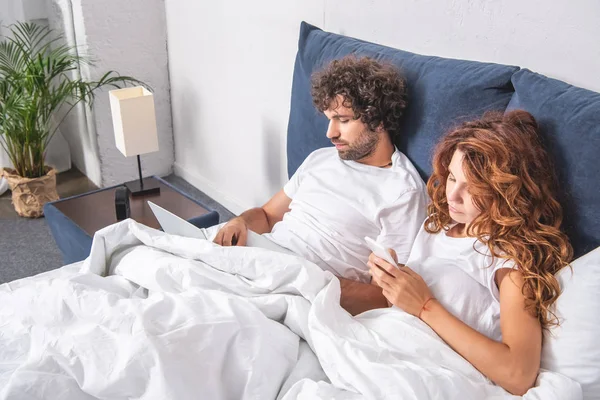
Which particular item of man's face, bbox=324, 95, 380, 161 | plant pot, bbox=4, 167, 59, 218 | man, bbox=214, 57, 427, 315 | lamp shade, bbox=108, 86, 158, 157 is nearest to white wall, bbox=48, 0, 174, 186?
plant pot, bbox=4, 167, 59, 218

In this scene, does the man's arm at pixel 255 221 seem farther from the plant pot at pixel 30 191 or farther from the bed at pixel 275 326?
the plant pot at pixel 30 191

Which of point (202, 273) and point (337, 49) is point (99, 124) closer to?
point (337, 49)

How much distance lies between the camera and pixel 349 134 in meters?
1.80

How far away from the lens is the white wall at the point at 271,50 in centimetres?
157

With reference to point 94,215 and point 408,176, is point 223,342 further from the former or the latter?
point 94,215

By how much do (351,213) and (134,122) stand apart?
1268 mm

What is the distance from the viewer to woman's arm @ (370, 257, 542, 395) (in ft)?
4.06

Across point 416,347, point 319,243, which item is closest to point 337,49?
point 319,243

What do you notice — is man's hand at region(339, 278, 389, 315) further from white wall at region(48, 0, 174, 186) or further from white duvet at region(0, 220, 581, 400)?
white wall at region(48, 0, 174, 186)

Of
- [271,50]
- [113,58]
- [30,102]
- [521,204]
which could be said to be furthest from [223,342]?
[113,58]

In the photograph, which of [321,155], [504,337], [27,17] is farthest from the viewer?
[27,17]

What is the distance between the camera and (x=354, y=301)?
5.32 feet

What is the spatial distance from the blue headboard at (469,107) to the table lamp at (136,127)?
2.49 feet

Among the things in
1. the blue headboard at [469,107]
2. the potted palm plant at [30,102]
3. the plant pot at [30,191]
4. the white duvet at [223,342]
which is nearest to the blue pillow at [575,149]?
the blue headboard at [469,107]
